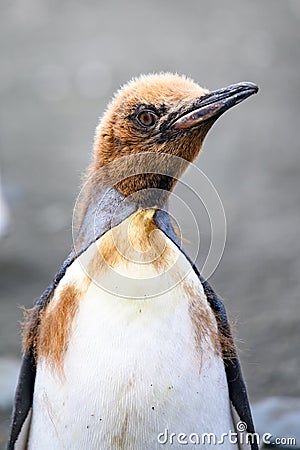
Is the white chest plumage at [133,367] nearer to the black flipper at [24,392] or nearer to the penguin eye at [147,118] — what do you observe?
the black flipper at [24,392]

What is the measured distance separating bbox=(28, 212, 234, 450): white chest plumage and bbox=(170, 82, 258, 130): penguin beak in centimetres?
36

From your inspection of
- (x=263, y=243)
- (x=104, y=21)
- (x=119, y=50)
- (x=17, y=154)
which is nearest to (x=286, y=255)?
(x=263, y=243)

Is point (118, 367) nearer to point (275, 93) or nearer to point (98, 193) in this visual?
point (98, 193)

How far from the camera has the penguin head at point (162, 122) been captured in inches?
94.7

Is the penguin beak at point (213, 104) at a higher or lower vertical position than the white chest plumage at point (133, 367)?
higher

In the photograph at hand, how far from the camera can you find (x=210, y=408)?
2.53 metres

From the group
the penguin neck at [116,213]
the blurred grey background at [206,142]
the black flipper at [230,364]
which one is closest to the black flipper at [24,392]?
the penguin neck at [116,213]

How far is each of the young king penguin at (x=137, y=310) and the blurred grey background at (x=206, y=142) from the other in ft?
4.68

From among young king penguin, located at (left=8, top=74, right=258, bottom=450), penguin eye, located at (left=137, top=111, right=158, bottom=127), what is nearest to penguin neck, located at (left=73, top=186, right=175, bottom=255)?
young king penguin, located at (left=8, top=74, right=258, bottom=450)

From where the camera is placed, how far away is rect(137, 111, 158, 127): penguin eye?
97.2 inches

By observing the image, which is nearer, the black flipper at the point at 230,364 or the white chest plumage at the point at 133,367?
the white chest plumage at the point at 133,367

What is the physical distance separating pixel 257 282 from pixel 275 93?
335 cm

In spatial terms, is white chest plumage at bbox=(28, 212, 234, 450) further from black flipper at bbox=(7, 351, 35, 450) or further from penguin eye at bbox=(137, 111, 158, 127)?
penguin eye at bbox=(137, 111, 158, 127)

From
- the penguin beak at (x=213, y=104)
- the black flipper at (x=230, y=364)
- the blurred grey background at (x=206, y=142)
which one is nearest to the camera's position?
the penguin beak at (x=213, y=104)
